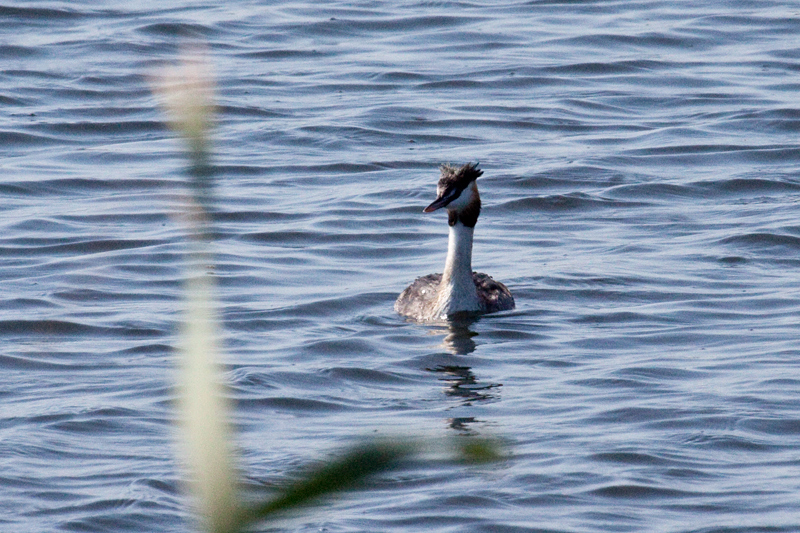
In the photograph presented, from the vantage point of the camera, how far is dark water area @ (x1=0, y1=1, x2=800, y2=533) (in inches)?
227

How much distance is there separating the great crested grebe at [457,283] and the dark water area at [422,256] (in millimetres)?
169

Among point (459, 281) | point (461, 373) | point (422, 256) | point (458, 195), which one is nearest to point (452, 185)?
point (458, 195)

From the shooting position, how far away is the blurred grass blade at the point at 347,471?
0.71 meters

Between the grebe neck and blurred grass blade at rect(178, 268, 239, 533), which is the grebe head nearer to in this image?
the grebe neck

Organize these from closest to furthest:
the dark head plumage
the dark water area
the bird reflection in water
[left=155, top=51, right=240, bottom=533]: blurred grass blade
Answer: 1. [left=155, top=51, right=240, bottom=533]: blurred grass blade
2. the dark water area
3. the bird reflection in water
4. the dark head plumage

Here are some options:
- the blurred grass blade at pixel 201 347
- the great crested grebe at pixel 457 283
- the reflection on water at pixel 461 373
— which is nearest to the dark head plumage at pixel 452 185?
the great crested grebe at pixel 457 283

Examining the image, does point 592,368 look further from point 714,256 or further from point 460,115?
point 460,115

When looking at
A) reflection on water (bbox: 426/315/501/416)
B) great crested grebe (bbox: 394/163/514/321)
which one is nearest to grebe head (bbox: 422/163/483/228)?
great crested grebe (bbox: 394/163/514/321)

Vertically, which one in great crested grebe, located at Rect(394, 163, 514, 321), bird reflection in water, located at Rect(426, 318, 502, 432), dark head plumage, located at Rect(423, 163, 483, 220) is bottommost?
bird reflection in water, located at Rect(426, 318, 502, 432)

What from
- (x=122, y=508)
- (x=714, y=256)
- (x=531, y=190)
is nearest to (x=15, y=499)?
(x=122, y=508)

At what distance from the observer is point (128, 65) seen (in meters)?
17.7

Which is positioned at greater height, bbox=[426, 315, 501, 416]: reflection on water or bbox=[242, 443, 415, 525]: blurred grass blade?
bbox=[242, 443, 415, 525]: blurred grass blade

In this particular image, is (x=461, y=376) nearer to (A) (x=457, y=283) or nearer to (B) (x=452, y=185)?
(A) (x=457, y=283)

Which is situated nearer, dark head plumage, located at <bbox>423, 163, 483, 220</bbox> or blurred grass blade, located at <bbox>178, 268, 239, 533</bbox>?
blurred grass blade, located at <bbox>178, 268, 239, 533</bbox>
